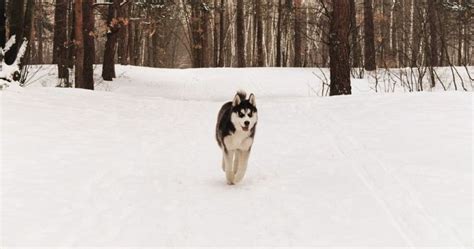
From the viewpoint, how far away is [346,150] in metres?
7.89

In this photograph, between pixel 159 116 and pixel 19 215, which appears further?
pixel 159 116

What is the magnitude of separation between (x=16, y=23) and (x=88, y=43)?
6717 millimetres

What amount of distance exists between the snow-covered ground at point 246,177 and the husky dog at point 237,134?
25cm

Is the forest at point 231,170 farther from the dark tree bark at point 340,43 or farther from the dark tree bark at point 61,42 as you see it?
the dark tree bark at point 61,42

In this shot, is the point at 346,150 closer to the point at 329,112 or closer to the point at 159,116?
the point at 329,112

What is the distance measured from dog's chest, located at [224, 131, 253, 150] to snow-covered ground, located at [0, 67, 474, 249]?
55 cm

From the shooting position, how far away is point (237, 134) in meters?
6.14

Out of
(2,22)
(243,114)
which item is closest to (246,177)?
(243,114)

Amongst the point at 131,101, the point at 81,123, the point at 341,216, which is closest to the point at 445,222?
the point at 341,216

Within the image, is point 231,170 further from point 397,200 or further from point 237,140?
point 397,200

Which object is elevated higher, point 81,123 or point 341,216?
point 81,123

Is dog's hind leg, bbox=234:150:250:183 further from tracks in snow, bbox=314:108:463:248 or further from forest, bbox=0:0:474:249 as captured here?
tracks in snow, bbox=314:108:463:248

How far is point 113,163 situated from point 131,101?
623 cm

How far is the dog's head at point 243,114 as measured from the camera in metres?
6.00
